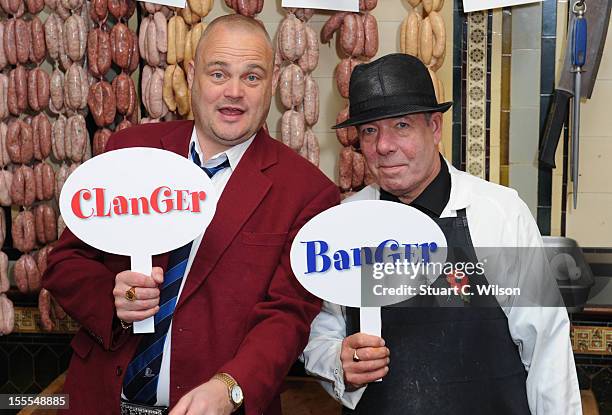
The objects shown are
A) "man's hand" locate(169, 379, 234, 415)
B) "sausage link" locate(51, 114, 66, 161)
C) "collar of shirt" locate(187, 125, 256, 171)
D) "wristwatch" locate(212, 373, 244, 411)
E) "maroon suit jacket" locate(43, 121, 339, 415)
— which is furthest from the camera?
"sausage link" locate(51, 114, 66, 161)

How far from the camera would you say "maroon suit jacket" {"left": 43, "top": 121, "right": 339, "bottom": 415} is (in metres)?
2.01

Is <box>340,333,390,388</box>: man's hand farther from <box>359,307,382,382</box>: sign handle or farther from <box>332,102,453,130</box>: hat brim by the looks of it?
<box>332,102,453,130</box>: hat brim

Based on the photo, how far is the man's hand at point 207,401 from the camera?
1718mm

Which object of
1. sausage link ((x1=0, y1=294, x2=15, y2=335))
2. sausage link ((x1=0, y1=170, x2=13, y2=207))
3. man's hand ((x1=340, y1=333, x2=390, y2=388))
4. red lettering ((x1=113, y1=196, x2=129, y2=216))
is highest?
red lettering ((x1=113, y1=196, x2=129, y2=216))

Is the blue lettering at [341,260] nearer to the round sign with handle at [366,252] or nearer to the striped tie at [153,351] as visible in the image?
the round sign with handle at [366,252]

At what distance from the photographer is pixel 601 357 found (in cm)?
319

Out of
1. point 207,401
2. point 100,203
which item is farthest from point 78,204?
point 207,401

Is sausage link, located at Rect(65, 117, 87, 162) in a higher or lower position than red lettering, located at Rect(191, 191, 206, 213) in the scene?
higher

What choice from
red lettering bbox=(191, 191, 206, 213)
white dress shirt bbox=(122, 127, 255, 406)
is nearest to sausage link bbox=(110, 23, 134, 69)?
white dress shirt bbox=(122, 127, 255, 406)

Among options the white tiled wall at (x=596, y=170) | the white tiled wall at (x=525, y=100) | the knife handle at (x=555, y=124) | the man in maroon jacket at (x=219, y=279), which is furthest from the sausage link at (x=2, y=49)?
the white tiled wall at (x=596, y=170)

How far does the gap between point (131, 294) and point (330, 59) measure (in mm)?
1656

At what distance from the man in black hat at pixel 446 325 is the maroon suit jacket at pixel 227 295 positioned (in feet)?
0.63

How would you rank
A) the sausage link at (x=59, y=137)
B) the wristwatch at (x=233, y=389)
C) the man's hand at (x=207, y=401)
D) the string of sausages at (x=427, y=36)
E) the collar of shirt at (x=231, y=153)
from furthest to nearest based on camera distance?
the sausage link at (x=59, y=137) → the string of sausages at (x=427, y=36) → the collar of shirt at (x=231, y=153) → the wristwatch at (x=233, y=389) → the man's hand at (x=207, y=401)

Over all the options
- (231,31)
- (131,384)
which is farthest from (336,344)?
(231,31)
